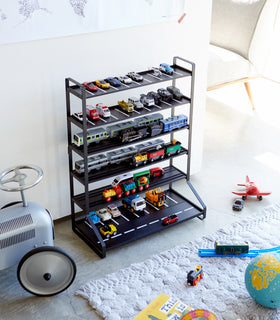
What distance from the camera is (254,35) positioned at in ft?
14.4

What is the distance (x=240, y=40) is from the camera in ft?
14.7

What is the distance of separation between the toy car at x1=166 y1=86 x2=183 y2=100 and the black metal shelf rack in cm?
2

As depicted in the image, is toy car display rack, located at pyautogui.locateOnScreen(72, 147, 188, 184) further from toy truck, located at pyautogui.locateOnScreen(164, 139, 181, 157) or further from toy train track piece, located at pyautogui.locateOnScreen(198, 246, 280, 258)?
toy train track piece, located at pyautogui.locateOnScreen(198, 246, 280, 258)

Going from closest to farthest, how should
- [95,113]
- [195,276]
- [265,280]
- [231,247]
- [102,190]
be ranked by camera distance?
[265,280], [195,276], [95,113], [231,247], [102,190]

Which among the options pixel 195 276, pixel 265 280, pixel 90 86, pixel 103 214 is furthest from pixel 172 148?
pixel 265 280

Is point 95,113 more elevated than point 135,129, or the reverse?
point 95,113

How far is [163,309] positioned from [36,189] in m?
1.03

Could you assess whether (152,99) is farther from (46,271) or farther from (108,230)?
(46,271)

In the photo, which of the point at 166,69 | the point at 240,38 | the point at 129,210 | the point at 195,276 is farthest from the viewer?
the point at 240,38

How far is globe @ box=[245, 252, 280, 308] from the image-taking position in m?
2.42

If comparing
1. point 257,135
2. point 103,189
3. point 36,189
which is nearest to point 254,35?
point 257,135

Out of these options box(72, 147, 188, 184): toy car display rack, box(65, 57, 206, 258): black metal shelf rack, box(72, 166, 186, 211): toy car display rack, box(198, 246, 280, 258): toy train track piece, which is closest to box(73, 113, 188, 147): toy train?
box(65, 57, 206, 258): black metal shelf rack

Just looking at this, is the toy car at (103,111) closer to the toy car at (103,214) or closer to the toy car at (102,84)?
the toy car at (102,84)

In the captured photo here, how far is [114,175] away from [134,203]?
1.14 ft
